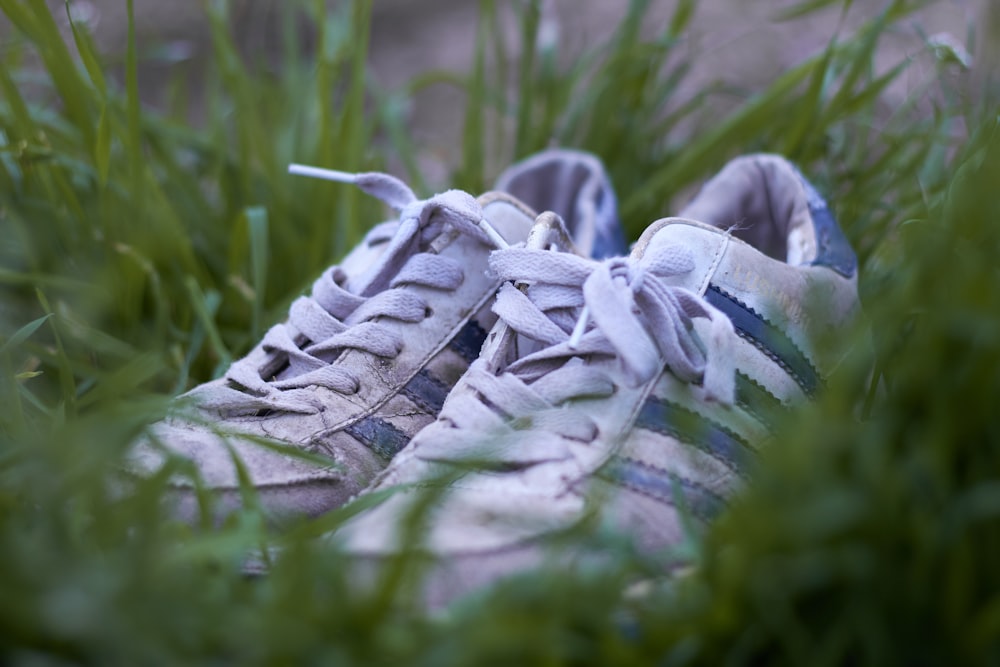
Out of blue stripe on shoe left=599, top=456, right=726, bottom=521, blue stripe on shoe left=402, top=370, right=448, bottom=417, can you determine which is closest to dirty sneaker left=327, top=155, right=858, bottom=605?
blue stripe on shoe left=599, top=456, right=726, bottom=521

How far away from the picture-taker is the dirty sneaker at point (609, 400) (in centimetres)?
77

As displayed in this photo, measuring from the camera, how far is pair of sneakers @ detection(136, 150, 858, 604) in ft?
2.65

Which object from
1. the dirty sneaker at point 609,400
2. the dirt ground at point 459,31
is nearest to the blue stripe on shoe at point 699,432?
the dirty sneaker at point 609,400

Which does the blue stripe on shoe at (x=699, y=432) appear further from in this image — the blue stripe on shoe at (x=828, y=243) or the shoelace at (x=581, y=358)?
the blue stripe on shoe at (x=828, y=243)

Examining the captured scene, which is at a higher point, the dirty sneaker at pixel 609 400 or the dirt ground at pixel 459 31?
the dirty sneaker at pixel 609 400

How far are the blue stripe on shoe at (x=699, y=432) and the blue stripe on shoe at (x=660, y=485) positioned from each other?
43 mm

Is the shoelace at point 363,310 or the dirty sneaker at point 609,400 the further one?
the shoelace at point 363,310

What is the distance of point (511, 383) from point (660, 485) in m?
0.19

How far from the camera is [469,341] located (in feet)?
3.75

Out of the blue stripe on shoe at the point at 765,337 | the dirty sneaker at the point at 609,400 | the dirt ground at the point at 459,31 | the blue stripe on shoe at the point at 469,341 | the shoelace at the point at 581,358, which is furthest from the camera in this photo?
the dirt ground at the point at 459,31

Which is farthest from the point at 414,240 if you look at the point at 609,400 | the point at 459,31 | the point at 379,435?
the point at 459,31

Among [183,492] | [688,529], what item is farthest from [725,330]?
[183,492]

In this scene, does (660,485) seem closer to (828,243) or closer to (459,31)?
(828,243)

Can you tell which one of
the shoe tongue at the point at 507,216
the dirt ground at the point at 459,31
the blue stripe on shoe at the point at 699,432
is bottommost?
the dirt ground at the point at 459,31
